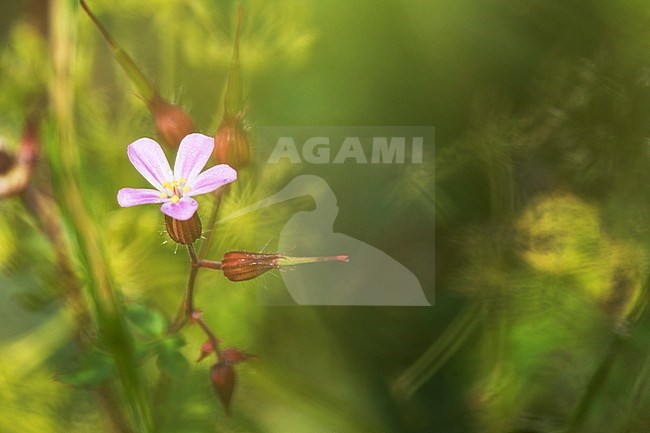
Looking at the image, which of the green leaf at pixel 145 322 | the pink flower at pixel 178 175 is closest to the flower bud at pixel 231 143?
the pink flower at pixel 178 175

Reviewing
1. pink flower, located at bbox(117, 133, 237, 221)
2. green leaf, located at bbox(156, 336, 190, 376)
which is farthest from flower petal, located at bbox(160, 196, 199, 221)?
green leaf, located at bbox(156, 336, 190, 376)

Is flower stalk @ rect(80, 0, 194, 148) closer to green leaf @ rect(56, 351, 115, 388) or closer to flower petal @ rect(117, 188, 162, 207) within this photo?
flower petal @ rect(117, 188, 162, 207)

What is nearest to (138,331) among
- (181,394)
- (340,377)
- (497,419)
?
(181,394)

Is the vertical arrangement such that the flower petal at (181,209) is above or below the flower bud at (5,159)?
below

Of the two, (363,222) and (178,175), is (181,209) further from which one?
(363,222)

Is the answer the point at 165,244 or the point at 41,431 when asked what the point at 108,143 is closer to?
the point at 165,244

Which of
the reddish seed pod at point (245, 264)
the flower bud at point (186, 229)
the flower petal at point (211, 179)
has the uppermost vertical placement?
the flower petal at point (211, 179)

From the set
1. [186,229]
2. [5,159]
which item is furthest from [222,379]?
[5,159]

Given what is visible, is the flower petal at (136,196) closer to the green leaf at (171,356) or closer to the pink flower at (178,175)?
the pink flower at (178,175)
